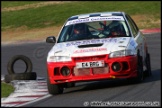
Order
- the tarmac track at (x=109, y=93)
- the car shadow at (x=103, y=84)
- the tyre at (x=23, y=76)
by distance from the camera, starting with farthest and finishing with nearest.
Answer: the tyre at (x=23, y=76)
the car shadow at (x=103, y=84)
the tarmac track at (x=109, y=93)

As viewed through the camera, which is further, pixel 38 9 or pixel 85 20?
pixel 38 9

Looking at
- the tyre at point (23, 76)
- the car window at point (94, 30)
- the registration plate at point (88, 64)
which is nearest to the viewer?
the registration plate at point (88, 64)

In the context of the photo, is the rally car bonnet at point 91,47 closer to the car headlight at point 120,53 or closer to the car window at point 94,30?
the car headlight at point 120,53

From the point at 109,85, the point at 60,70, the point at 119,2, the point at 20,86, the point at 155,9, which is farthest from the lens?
the point at 119,2

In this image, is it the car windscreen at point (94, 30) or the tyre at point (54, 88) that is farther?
the car windscreen at point (94, 30)

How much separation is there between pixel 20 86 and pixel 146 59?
109 inches

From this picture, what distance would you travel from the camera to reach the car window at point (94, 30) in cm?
1312

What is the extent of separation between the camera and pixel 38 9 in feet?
148

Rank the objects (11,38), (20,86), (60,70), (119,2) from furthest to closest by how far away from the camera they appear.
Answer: (119,2), (11,38), (20,86), (60,70)

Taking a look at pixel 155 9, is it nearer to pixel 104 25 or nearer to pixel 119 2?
pixel 119 2

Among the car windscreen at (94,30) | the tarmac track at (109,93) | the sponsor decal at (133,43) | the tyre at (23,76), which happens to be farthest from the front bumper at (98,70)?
the tyre at (23,76)

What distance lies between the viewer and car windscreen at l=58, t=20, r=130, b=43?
13.1 metres

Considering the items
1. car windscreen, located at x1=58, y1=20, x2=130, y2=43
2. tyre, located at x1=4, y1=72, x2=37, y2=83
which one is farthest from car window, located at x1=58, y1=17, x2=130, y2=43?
tyre, located at x1=4, y1=72, x2=37, y2=83

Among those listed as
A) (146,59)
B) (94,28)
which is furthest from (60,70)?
(146,59)
